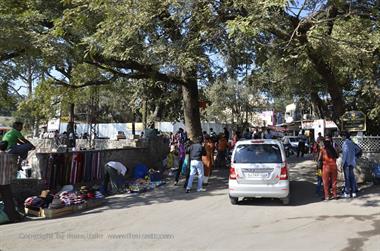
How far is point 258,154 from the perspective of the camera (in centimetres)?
1157

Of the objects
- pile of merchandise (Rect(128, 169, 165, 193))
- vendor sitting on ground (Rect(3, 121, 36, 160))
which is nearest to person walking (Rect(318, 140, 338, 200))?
pile of merchandise (Rect(128, 169, 165, 193))

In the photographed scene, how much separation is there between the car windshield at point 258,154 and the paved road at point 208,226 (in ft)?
3.91

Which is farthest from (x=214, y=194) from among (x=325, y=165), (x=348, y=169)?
(x=348, y=169)

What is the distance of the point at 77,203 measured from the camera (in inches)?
430

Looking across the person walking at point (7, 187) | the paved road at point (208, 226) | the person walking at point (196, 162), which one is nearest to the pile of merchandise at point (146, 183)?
the paved road at point (208, 226)

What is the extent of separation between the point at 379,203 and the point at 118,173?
25.5ft

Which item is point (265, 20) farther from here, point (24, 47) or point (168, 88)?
point (168, 88)

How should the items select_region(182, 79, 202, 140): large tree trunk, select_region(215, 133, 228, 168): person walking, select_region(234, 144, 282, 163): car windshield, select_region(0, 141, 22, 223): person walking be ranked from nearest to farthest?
select_region(0, 141, 22, 223): person walking, select_region(234, 144, 282, 163): car windshield, select_region(215, 133, 228, 168): person walking, select_region(182, 79, 202, 140): large tree trunk

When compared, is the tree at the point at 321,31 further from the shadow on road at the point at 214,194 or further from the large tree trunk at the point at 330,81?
the shadow on road at the point at 214,194

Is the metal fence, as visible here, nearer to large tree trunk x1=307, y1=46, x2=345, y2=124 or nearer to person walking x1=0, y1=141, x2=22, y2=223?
large tree trunk x1=307, y1=46, x2=345, y2=124

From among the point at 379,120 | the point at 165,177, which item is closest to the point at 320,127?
the point at 379,120

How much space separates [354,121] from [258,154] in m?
5.25

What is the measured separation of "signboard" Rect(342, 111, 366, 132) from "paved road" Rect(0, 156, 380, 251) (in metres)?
2.95

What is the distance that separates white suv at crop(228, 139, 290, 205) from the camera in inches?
438
